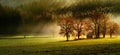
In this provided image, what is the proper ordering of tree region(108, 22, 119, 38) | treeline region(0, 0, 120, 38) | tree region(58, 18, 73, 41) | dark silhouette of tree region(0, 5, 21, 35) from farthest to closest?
dark silhouette of tree region(0, 5, 21, 35) → treeline region(0, 0, 120, 38) → tree region(108, 22, 119, 38) → tree region(58, 18, 73, 41)

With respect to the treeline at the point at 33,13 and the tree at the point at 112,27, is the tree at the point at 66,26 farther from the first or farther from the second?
the tree at the point at 112,27

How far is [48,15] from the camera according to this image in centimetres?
10794

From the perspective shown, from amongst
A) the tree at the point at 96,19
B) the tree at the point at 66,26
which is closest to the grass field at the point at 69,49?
the tree at the point at 66,26

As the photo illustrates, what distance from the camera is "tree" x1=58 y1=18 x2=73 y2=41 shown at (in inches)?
3100

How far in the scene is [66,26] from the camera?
3127 inches

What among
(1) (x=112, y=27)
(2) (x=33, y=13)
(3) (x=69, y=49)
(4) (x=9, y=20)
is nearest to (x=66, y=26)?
(1) (x=112, y=27)

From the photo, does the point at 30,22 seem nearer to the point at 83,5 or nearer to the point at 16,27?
the point at 16,27

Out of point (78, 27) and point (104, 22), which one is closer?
point (78, 27)

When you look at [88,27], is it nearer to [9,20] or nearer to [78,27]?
[78,27]

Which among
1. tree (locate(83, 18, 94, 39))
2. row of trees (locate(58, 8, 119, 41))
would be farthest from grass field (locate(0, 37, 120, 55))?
tree (locate(83, 18, 94, 39))

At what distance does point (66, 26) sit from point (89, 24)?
666 centimetres

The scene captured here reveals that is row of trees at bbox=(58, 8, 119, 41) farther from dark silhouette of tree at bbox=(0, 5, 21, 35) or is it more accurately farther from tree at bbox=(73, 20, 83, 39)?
dark silhouette of tree at bbox=(0, 5, 21, 35)

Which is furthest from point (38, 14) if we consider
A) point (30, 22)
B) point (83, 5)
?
point (83, 5)

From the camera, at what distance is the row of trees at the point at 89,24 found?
79019 mm
